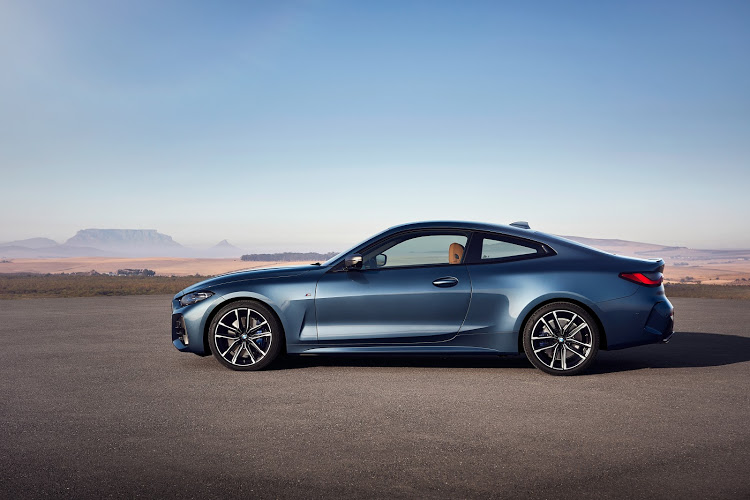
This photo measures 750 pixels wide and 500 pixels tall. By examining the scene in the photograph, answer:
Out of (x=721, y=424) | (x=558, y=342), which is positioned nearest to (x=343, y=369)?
(x=558, y=342)

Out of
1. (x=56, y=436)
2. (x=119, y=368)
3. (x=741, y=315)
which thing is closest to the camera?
(x=56, y=436)

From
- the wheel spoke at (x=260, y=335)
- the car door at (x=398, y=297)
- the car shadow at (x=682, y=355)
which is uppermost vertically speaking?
the car door at (x=398, y=297)

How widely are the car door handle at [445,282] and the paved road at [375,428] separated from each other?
0.94 metres

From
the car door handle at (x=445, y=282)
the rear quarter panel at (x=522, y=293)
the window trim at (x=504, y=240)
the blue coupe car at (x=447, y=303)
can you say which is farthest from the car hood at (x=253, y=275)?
the rear quarter panel at (x=522, y=293)

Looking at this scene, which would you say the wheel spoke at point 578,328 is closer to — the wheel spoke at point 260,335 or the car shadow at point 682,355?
the car shadow at point 682,355

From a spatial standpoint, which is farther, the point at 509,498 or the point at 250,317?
the point at 250,317

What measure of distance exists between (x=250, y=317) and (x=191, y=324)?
658 millimetres

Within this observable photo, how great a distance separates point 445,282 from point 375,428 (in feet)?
7.99

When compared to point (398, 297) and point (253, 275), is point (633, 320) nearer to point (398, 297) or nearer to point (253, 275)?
point (398, 297)

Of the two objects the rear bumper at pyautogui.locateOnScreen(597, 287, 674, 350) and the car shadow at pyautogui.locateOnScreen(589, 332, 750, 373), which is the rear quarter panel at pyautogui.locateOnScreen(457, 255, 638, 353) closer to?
the rear bumper at pyautogui.locateOnScreen(597, 287, 674, 350)

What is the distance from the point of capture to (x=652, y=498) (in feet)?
11.6

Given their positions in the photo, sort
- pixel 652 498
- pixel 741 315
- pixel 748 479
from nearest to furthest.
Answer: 1. pixel 652 498
2. pixel 748 479
3. pixel 741 315

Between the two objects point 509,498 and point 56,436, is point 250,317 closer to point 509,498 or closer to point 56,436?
point 56,436

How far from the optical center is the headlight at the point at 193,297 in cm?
743
